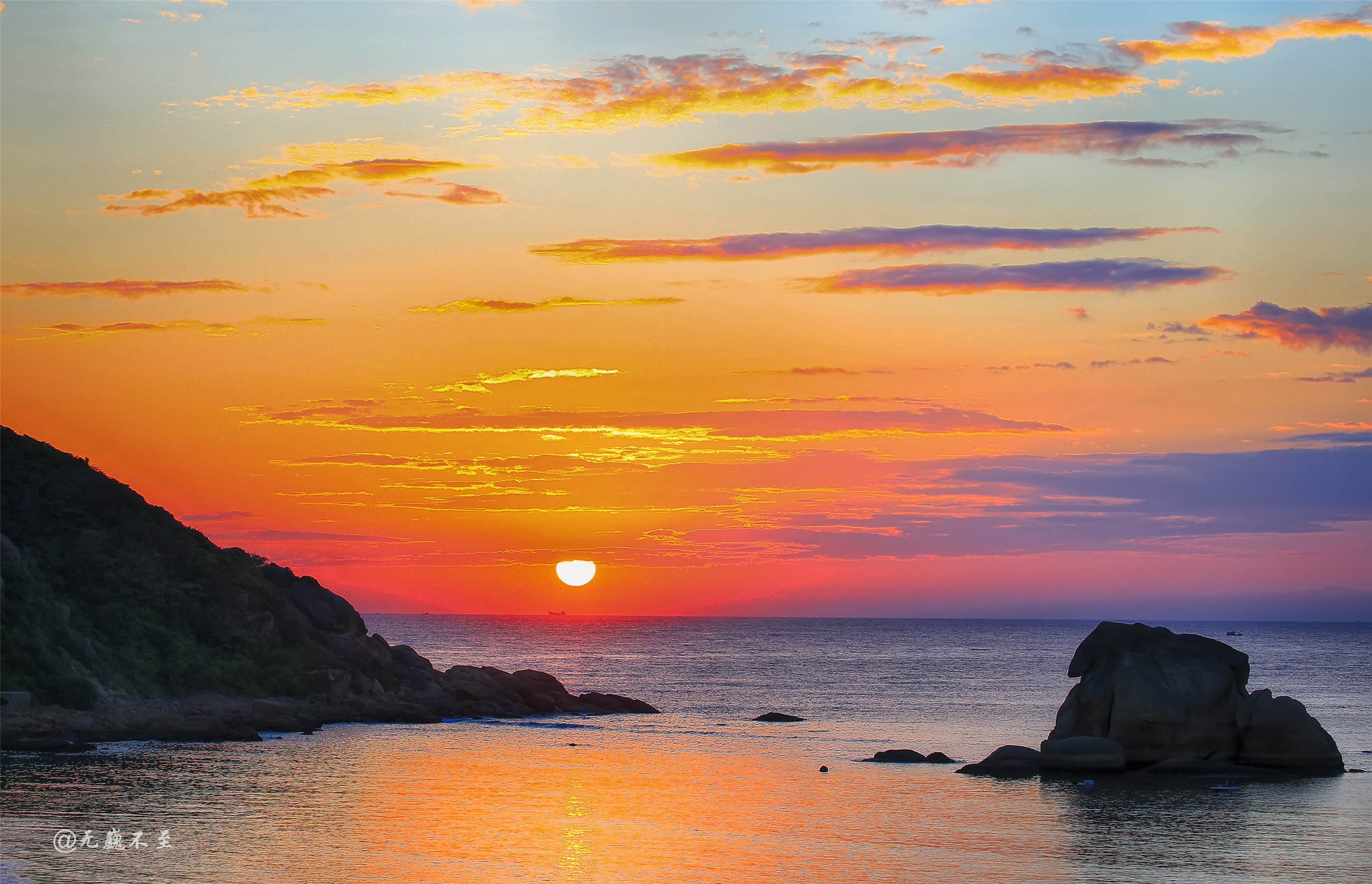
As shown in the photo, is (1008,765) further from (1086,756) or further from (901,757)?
(901,757)

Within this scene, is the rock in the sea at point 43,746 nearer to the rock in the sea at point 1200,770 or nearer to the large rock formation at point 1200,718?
the large rock formation at point 1200,718

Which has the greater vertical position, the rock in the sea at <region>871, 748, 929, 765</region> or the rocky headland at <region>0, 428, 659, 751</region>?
the rocky headland at <region>0, 428, 659, 751</region>

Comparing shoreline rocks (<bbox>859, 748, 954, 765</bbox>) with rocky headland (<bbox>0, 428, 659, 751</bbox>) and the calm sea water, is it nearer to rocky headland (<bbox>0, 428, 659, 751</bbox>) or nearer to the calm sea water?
the calm sea water

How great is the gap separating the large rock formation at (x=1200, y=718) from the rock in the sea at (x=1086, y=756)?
0.34 feet

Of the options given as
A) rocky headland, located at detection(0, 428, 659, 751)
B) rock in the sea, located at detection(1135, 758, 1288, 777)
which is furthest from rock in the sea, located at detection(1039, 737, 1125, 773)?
rocky headland, located at detection(0, 428, 659, 751)

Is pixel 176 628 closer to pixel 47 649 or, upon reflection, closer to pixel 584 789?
pixel 47 649

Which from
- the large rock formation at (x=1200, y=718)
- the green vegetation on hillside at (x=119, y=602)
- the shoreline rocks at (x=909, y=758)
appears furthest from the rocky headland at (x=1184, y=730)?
the green vegetation on hillside at (x=119, y=602)

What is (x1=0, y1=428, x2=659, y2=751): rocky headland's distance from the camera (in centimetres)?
7044

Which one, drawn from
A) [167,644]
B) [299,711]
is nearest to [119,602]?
[167,644]

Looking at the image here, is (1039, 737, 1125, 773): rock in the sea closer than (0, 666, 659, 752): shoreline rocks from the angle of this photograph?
Yes

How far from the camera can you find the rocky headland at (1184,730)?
190ft

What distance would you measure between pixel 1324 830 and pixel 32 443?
8816 centimetres

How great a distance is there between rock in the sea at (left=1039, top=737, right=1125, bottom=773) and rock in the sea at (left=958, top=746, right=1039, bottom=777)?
75 centimetres

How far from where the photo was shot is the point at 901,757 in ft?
213
